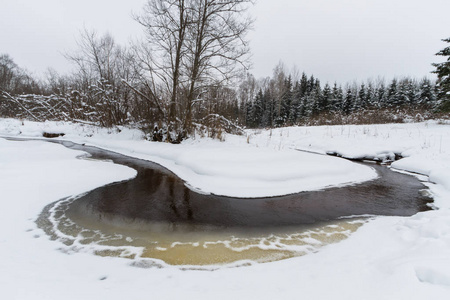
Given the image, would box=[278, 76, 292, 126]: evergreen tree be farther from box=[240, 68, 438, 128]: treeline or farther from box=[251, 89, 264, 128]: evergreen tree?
box=[251, 89, 264, 128]: evergreen tree

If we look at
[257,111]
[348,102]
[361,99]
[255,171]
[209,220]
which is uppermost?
[361,99]

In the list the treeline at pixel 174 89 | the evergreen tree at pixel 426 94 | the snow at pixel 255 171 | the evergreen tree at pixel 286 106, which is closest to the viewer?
the snow at pixel 255 171

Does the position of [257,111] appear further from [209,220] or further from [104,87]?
[209,220]

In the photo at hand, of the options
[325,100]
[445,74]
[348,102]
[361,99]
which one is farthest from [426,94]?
[445,74]

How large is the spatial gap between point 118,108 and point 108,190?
1191cm

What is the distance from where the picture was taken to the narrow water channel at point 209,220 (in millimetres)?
2635

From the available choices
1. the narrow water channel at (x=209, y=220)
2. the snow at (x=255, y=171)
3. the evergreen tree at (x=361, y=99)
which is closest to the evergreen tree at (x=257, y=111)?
the evergreen tree at (x=361, y=99)

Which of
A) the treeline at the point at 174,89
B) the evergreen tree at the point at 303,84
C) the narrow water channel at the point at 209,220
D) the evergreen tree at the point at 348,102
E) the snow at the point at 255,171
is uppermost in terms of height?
the evergreen tree at the point at 303,84

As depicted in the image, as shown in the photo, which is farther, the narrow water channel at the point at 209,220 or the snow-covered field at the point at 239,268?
the narrow water channel at the point at 209,220

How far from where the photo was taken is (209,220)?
351 cm

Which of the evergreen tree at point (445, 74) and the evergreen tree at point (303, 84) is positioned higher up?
the evergreen tree at point (303, 84)

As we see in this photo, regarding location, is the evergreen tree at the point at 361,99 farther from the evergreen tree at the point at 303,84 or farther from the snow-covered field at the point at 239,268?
the snow-covered field at the point at 239,268

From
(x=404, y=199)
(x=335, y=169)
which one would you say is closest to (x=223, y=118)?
(x=335, y=169)

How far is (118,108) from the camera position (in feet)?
48.7
